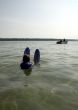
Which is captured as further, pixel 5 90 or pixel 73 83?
pixel 73 83

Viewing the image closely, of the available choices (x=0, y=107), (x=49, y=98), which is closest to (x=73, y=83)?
(x=49, y=98)

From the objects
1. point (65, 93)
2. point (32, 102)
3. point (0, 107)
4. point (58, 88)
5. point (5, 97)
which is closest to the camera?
point (0, 107)

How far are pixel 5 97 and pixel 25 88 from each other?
71.5 inches

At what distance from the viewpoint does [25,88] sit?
10.4m

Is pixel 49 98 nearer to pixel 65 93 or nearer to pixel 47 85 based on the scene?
pixel 65 93

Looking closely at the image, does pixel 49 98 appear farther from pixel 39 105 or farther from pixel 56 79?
pixel 56 79

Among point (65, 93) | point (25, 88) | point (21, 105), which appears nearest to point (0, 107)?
point (21, 105)

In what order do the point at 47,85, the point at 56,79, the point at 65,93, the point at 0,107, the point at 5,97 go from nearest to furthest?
the point at 0,107, the point at 5,97, the point at 65,93, the point at 47,85, the point at 56,79

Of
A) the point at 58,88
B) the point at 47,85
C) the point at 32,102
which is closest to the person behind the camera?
the point at 32,102

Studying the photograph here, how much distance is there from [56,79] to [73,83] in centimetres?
150

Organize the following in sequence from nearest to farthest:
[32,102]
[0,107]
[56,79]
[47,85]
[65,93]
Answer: [0,107] < [32,102] < [65,93] < [47,85] < [56,79]

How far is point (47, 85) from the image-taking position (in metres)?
11.0

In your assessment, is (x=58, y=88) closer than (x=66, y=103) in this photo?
No

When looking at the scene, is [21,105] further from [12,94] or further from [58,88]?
[58,88]
